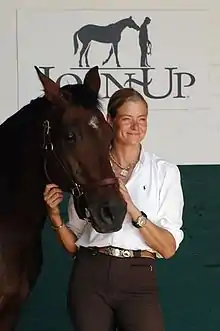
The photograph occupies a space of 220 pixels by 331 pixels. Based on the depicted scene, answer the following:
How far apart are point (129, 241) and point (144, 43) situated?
58.7 inches

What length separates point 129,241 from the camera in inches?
104

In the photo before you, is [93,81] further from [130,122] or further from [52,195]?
[52,195]

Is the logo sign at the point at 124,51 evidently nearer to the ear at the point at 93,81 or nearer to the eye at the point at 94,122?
the ear at the point at 93,81

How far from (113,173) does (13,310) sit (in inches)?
27.2

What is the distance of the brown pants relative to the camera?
2586 mm

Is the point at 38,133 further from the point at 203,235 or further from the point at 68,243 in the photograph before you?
the point at 203,235

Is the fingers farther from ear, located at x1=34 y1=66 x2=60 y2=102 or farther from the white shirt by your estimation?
ear, located at x1=34 y1=66 x2=60 y2=102

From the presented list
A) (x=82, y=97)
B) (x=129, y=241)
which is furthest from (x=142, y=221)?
(x=82, y=97)

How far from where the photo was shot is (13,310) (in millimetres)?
2811

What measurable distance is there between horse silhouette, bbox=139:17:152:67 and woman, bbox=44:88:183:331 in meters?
1.12

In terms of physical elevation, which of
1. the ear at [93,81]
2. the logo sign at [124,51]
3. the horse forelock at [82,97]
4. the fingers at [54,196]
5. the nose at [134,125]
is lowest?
the fingers at [54,196]

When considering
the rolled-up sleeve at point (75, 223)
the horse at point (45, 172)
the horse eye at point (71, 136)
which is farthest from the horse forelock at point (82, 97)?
the rolled-up sleeve at point (75, 223)

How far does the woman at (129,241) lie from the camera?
259 cm

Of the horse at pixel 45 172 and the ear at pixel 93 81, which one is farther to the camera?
the ear at pixel 93 81
